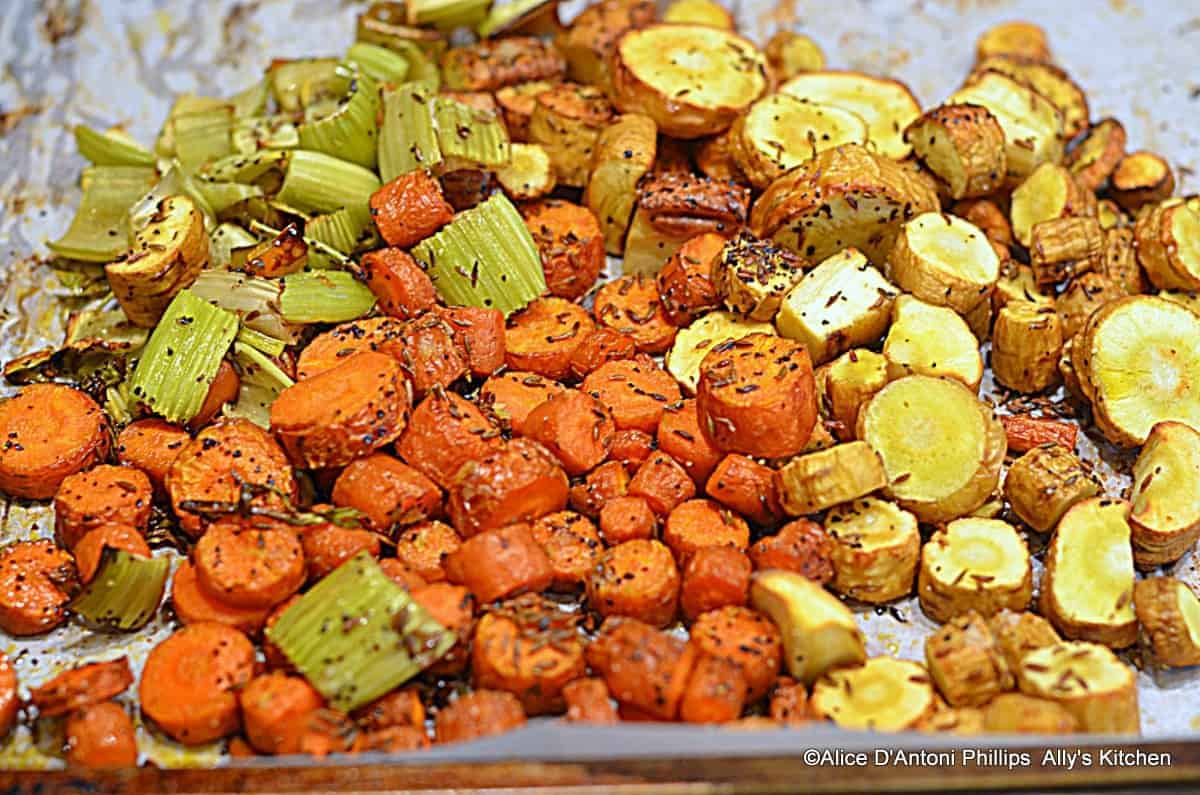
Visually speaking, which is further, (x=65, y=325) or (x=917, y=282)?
(x=65, y=325)

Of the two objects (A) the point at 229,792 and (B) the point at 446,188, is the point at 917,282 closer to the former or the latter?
(B) the point at 446,188

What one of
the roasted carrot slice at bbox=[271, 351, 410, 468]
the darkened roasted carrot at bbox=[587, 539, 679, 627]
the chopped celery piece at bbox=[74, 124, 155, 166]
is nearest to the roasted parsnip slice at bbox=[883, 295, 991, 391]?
the darkened roasted carrot at bbox=[587, 539, 679, 627]

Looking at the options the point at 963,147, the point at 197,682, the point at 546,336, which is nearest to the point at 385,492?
the point at 197,682

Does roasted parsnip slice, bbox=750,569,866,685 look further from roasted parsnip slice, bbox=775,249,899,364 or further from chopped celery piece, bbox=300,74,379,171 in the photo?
chopped celery piece, bbox=300,74,379,171

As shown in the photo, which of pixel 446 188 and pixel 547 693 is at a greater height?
pixel 446 188

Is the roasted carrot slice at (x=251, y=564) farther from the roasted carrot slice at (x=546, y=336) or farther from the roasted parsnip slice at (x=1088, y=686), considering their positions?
the roasted parsnip slice at (x=1088, y=686)

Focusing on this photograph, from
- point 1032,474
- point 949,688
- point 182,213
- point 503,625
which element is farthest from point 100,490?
point 1032,474
